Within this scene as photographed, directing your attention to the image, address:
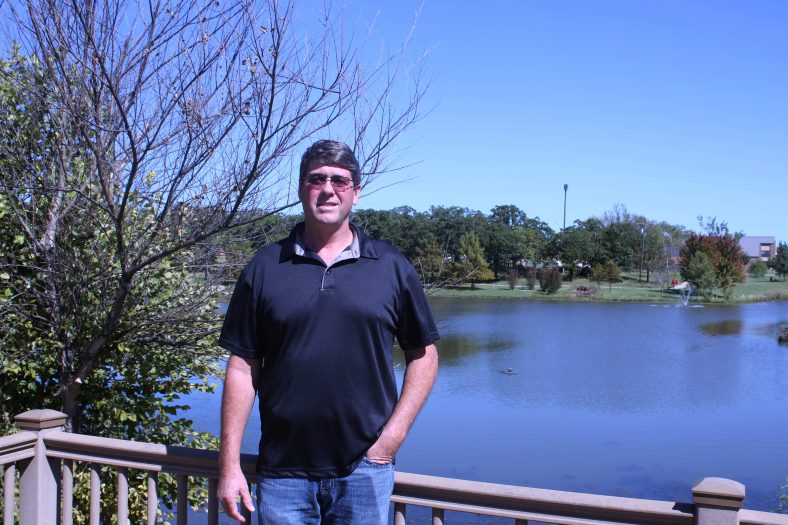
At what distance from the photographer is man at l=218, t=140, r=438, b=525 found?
74.5 inches

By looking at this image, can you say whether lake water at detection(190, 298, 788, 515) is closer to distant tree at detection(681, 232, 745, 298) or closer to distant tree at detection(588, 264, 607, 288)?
distant tree at detection(681, 232, 745, 298)

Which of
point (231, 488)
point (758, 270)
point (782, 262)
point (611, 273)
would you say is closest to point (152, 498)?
point (231, 488)

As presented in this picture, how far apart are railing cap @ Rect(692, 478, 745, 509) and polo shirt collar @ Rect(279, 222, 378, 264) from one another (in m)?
0.96

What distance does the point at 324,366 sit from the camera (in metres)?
1.88

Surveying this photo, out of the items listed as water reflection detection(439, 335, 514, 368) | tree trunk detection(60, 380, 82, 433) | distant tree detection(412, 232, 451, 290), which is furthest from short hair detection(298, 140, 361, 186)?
water reflection detection(439, 335, 514, 368)

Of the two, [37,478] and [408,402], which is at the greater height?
[408,402]

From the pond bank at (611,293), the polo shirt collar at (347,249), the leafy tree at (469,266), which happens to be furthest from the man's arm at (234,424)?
the pond bank at (611,293)

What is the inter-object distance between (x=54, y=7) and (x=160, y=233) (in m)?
1.29

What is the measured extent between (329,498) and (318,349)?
373 millimetres

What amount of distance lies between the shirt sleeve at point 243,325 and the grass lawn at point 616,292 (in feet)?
125

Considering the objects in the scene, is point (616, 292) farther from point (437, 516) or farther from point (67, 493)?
point (437, 516)

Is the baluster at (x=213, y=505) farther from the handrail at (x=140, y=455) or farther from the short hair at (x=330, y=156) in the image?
the short hair at (x=330, y=156)

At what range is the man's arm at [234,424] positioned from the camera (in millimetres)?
1950

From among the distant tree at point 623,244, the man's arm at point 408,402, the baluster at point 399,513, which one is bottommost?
the baluster at point 399,513
